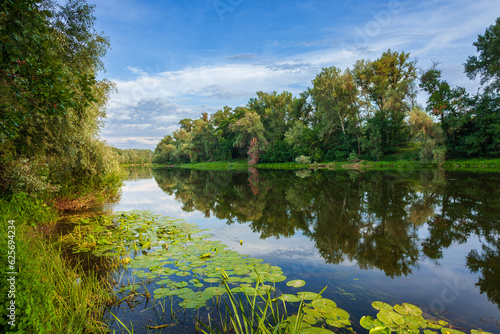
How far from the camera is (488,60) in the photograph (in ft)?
121

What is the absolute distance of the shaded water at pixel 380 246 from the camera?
380cm

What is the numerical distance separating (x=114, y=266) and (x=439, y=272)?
21.0 feet

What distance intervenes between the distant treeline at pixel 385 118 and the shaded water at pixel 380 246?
28106 millimetres

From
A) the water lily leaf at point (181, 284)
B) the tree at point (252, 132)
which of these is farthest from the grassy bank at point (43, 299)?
the tree at point (252, 132)

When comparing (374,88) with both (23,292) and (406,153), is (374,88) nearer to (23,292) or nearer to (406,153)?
(406,153)

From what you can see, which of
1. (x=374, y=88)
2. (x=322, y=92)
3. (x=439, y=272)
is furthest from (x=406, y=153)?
(x=439, y=272)

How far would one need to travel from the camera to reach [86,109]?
9.96 meters

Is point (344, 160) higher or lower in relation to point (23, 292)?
higher

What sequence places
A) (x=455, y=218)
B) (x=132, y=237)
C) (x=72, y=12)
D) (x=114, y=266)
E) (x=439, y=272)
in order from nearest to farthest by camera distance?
(x=439, y=272)
(x=114, y=266)
(x=132, y=237)
(x=455, y=218)
(x=72, y=12)

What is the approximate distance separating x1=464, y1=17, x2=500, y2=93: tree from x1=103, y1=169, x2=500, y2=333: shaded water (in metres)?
34.4

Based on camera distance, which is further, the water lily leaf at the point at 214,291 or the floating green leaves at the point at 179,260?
the floating green leaves at the point at 179,260

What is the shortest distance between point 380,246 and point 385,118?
41.0 meters

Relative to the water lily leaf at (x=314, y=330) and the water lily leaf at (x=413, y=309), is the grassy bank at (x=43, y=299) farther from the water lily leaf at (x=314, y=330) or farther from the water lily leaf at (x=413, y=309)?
the water lily leaf at (x=413, y=309)

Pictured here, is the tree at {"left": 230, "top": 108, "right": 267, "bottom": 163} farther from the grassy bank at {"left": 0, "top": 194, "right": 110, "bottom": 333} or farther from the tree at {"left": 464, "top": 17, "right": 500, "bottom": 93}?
the grassy bank at {"left": 0, "top": 194, "right": 110, "bottom": 333}
